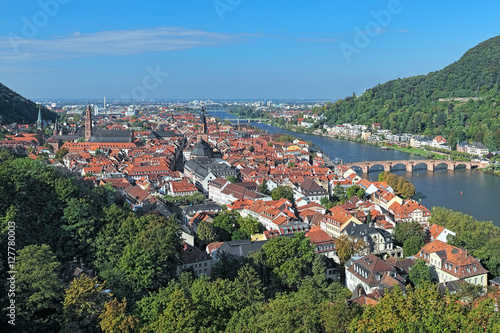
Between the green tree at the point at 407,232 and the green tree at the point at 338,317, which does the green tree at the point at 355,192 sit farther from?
the green tree at the point at 338,317

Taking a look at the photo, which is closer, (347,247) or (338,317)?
(338,317)

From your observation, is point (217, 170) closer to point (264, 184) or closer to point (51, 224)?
point (264, 184)

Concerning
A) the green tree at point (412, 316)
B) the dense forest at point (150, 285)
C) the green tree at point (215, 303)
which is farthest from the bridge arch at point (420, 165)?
the green tree at point (215, 303)

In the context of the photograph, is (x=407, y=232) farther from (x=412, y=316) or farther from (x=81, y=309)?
(x=81, y=309)

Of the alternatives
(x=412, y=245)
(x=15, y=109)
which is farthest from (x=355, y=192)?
(x=15, y=109)

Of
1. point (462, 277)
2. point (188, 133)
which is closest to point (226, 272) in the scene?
point (462, 277)
